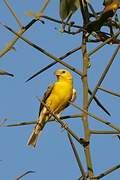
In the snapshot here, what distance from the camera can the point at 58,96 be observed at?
19.7ft

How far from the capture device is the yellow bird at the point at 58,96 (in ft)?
18.9

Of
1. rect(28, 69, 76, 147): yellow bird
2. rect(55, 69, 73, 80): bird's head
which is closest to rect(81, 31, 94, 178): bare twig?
rect(28, 69, 76, 147): yellow bird

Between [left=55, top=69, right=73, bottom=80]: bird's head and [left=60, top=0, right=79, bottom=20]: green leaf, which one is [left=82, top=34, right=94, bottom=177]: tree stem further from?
Answer: [left=55, top=69, right=73, bottom=80]: bird's head

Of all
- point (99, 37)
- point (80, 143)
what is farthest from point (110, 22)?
point (80, 143)

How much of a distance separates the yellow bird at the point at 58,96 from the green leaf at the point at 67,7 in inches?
161

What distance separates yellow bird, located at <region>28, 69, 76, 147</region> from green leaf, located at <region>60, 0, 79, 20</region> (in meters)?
4.08

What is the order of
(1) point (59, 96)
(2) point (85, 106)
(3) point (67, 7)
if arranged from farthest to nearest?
(1) point (59, 96) < (3) point (67, 7) < (2) point (85, 106)

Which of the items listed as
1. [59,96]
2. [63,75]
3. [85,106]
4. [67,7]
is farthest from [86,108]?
[63,75]

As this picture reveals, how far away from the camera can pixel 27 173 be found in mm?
1405

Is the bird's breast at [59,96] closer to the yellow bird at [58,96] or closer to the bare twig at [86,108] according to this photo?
the yellow bird at [58,96]

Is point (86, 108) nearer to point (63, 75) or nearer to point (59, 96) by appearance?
point (59, 96)

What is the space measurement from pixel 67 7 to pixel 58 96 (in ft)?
14.9

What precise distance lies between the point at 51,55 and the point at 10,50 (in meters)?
0.19

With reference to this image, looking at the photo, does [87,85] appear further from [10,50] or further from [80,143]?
[10,50]
